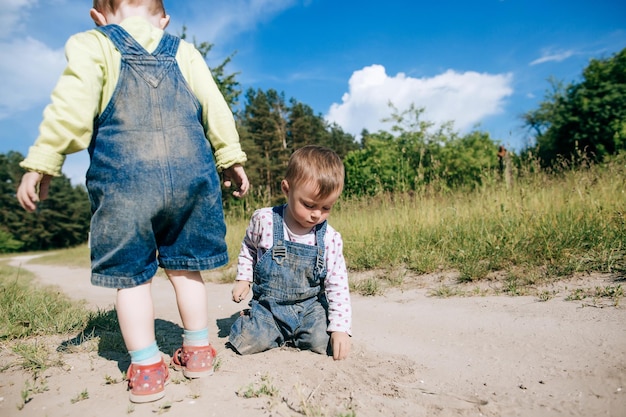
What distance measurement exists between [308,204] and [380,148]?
86.2 feet

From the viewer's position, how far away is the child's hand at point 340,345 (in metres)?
1.98

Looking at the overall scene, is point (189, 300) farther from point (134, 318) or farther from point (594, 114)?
point (594, 114)

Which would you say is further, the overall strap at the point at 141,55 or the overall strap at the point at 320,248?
the overall strap at the point at 320,248

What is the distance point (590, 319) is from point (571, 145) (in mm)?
22589

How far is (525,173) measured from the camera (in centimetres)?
495

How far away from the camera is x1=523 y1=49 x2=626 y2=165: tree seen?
19422 millimetres

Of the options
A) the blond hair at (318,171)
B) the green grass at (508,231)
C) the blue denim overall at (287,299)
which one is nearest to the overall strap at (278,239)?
the blue denim overall at (287,299)

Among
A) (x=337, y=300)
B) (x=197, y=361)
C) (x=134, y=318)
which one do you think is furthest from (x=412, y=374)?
(x=134, y=318)

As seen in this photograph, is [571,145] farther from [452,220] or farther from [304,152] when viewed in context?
[304,152]

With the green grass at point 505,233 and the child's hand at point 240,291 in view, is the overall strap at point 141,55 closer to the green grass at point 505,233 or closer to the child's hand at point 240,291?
the child's hand at point 240,291

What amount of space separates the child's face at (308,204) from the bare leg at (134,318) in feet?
2.88

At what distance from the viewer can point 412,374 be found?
1.74 m

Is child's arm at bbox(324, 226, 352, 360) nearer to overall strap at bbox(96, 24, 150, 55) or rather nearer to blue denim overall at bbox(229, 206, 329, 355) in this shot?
blue denim overall at bbox(229, 206, 329, 355)

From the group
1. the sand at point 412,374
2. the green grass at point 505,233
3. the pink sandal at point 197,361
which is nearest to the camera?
the sand at point 412,374
